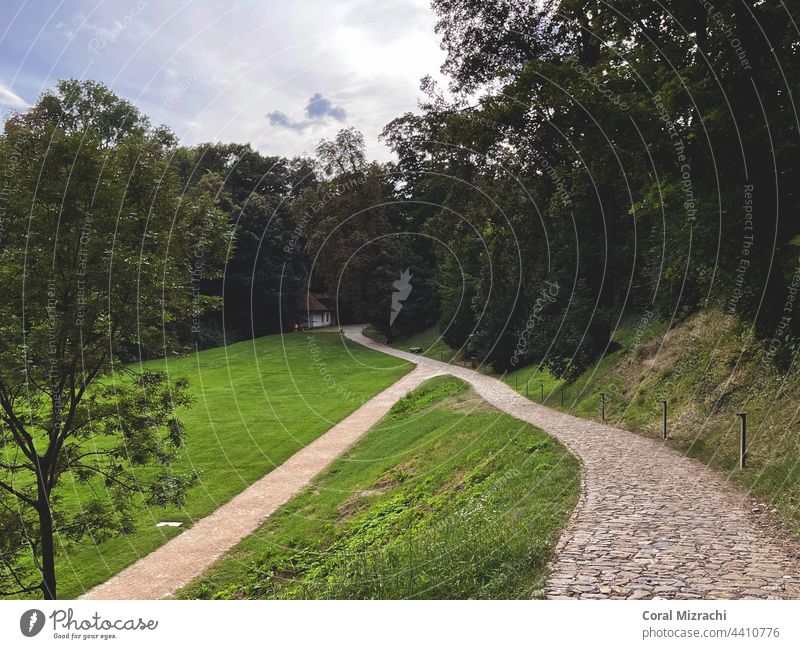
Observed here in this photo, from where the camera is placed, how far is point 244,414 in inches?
1254

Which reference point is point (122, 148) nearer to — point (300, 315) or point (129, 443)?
point (129, 443)

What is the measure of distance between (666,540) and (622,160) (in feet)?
35.8

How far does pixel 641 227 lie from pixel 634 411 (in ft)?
32.0

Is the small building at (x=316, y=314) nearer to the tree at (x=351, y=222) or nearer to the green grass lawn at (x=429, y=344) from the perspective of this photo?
the green grass lawn at (x=429, y=344)

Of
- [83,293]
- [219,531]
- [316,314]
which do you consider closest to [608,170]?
[83,293]

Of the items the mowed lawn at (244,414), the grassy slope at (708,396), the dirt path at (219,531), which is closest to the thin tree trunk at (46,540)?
the dirt path at (219,531)

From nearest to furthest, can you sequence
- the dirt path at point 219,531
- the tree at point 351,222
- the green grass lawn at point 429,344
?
the dirt path at point 219,531 < the green grass lawn at point 429,344 < the tree at point 351,222

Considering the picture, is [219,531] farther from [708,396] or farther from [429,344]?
[429,344]

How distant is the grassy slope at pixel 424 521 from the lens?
738 cm

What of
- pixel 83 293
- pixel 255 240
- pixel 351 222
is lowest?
pixel 83 293

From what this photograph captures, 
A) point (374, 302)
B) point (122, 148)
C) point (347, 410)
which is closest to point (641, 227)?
point (347, 410)

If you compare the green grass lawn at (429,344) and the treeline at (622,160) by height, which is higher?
the treeline at (622,160)

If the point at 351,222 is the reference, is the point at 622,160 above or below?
below

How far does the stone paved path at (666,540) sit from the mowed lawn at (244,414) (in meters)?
10.1
